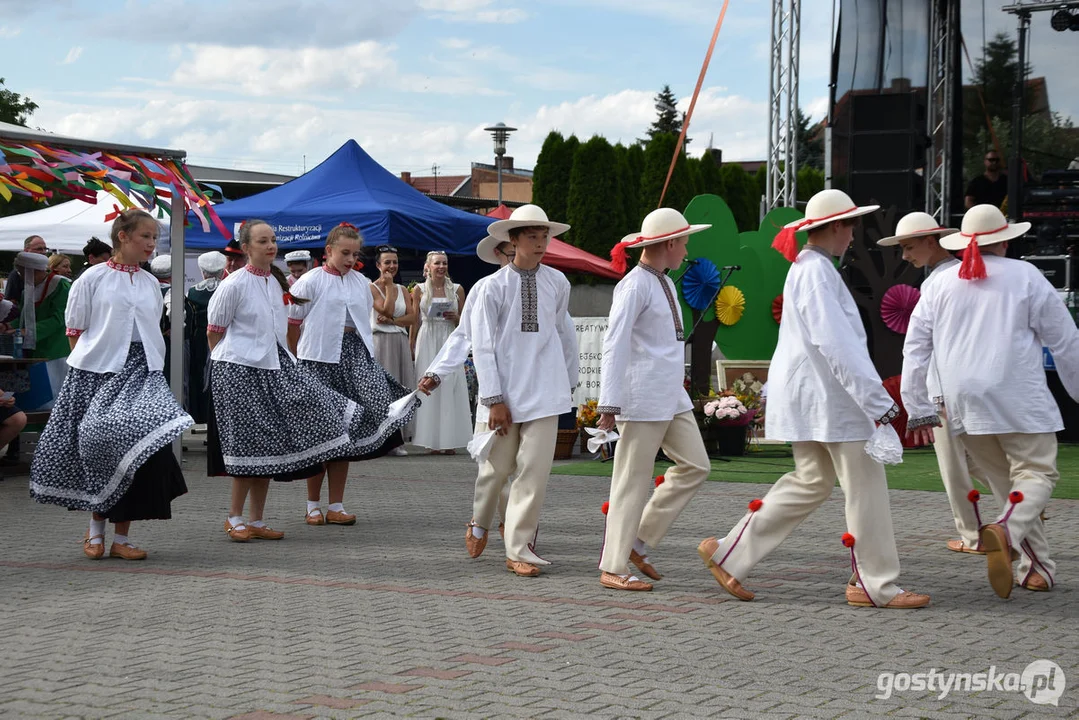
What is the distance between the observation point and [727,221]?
589 inches

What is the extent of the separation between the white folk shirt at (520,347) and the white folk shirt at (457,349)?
0.47 feet

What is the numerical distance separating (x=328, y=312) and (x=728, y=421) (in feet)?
18.0

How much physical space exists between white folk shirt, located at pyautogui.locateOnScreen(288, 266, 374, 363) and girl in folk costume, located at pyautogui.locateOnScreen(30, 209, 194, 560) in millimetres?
1520

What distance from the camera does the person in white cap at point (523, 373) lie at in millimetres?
7098

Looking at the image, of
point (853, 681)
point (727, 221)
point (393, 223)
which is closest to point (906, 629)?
point (853, 681)

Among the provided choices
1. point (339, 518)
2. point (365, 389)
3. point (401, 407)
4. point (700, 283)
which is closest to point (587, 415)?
point (700, 283)

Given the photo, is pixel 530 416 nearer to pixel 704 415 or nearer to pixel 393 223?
pixel 704 415

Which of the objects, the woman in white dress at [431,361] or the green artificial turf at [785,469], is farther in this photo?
the woman in white dress at [431,361]

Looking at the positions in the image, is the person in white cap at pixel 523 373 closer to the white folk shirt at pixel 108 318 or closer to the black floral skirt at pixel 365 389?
the black floral skirt at pixel 365 389

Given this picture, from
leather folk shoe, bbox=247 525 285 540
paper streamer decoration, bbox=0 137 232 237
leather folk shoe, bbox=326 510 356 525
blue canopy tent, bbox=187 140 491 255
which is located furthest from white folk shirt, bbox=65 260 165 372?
blue canopy tent, bbox=187 140 491 255

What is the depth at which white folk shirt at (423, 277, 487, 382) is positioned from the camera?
734 cm

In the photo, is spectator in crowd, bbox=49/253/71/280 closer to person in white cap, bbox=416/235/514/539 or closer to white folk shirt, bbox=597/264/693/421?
person in white cap, bbox=416/235/514/539

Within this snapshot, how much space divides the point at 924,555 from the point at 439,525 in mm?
3142

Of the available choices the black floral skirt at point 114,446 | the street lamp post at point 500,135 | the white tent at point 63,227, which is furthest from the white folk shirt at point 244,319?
the street lamp post at point 500,135
